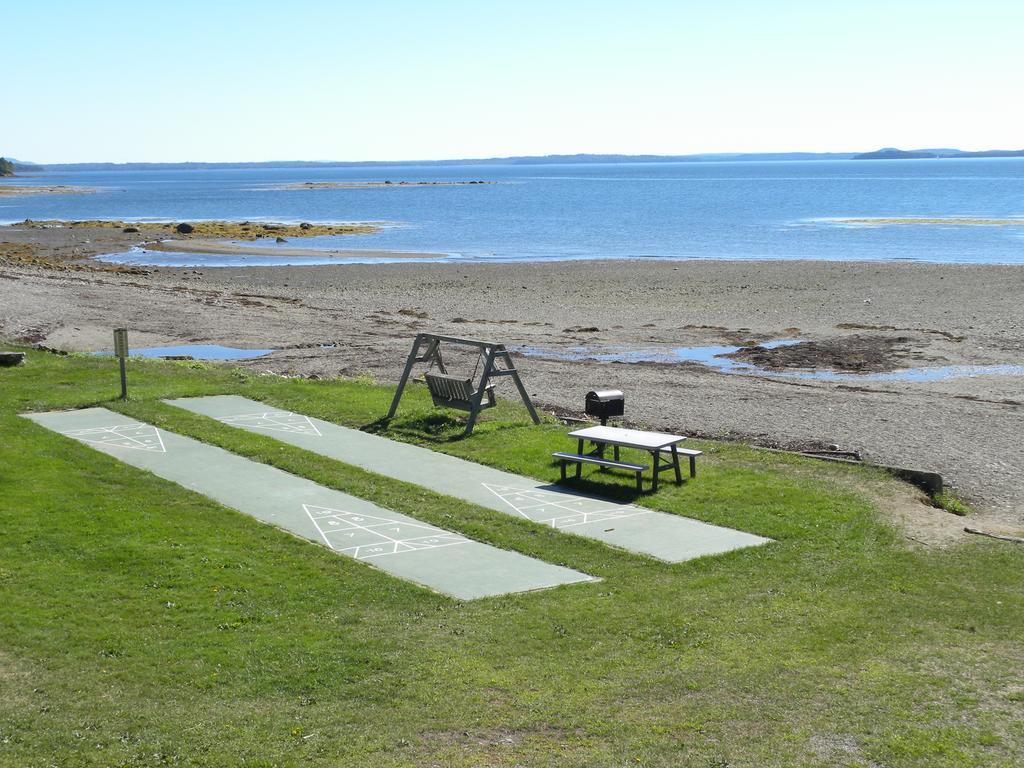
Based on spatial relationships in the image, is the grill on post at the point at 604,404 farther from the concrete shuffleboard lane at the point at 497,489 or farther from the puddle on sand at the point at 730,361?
the puddle on sand at the point at 730,361

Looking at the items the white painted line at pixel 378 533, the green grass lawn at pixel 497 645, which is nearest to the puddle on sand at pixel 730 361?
the green grass lawn at pixel 497 645

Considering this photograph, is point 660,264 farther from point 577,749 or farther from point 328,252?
point 577,749

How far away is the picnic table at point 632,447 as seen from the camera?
14.7 metres

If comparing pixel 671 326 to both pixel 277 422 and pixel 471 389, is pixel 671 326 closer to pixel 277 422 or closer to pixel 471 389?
pixel 471 389

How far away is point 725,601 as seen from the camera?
34.3 ft

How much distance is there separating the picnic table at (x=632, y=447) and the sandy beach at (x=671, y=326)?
3361 millimetres

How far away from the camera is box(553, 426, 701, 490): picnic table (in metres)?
Result: 14.7

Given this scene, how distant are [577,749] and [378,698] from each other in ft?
5.43

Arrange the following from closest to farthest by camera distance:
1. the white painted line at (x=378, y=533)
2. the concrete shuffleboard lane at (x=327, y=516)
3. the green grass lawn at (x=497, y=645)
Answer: the green grass lawn at (x=497, y=645) < the concrete shuffleboard lane at (x=327, y=516) < the white painted line at (x=378, y=533)

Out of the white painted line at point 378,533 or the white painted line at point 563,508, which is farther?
the white painted line at point 563,508

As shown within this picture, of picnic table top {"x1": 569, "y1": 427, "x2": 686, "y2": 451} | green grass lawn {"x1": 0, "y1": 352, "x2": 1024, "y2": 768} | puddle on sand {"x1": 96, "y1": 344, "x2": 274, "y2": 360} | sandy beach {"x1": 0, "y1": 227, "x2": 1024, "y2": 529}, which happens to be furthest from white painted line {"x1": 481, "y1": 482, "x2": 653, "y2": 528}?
puddle on sand {"x1": 96, "y1": 344, "x2": 274, "y2": 360}

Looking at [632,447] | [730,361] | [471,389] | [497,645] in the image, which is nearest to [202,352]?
[471,389]

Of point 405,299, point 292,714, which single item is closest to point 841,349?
point 405,299

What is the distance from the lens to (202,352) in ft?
94.9
